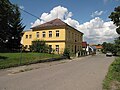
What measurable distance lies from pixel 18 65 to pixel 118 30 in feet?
68.0

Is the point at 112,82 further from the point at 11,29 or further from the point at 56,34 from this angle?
the point at 56,34

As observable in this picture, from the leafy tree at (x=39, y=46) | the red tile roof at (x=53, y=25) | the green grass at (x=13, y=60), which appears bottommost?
the green grass at (x=13, y=60)

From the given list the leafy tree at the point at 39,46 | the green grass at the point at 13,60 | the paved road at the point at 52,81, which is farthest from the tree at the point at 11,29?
the paved road at the point at 52,81

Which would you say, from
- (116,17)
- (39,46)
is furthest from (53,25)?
(116,17)

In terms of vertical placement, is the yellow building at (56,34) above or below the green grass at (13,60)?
above

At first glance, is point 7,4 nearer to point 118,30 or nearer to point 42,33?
point 42,33

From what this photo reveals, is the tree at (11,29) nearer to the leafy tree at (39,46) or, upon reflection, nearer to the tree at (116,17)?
the leafy tree at (39,46)

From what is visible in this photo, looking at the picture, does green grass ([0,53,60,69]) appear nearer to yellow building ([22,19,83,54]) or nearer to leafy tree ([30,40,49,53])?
leafy tree ([30,40,49,53])

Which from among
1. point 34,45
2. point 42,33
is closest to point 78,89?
point 34,45

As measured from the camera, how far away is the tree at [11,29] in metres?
39.9

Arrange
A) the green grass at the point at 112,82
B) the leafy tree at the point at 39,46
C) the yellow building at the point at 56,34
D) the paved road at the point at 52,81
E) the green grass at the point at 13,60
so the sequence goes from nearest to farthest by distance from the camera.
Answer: the paved road at the point at 52,81, the green grass at the point at 112,82, the green grass at the point at 13,60, the leafy tree at the point at 39,46, the yellow building at the point at 56,34

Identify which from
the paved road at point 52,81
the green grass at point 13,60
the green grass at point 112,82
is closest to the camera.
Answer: the paved road at point 52,81

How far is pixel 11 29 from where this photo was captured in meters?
44.4

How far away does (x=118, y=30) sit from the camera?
3566 centimetres
